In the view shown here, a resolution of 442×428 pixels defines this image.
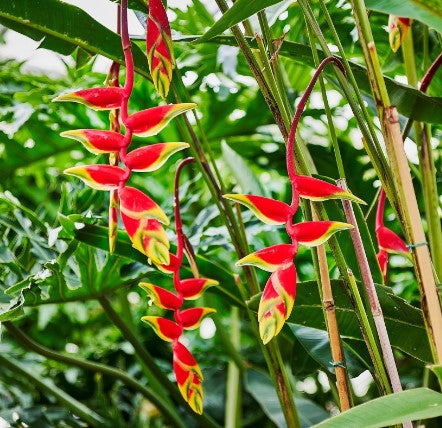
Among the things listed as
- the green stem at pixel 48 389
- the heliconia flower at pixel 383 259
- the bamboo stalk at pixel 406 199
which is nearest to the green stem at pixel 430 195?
the heliconia flower at pixel 383 259

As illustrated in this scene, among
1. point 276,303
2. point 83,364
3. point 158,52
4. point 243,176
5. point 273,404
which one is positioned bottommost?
point 273,404

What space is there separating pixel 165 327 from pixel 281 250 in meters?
0.16

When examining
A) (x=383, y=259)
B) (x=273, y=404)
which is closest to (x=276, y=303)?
(x=383, y=259)

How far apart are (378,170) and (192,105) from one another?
0.15 m

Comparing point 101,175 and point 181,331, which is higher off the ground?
point 101,175

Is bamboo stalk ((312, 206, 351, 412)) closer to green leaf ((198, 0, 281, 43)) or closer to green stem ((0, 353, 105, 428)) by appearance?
green leaf ((198, 0, 281, 43))

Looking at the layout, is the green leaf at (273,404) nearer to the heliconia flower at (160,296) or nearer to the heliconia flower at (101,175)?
the heliconia flower at (160,296)

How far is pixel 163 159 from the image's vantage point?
39 centimetres

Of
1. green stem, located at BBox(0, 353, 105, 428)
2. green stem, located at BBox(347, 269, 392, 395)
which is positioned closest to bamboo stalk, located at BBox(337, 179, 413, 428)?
green stem, located at BBox(347, 269, 392, 395)

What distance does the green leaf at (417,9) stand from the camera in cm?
40

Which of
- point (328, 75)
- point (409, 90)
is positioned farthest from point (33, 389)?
point (409, 90)

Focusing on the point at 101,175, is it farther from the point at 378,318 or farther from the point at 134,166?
the point at 378,318

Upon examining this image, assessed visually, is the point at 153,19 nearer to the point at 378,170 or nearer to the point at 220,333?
the point at 378,170

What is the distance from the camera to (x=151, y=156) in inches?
15.4
